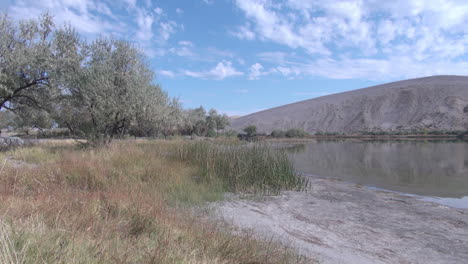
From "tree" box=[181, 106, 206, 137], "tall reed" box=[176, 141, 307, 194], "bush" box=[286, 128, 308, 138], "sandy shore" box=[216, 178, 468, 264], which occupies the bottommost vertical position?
"sandy shore" box=[216, 178, 468, 264]

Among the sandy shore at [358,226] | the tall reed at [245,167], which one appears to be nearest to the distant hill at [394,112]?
the tall reed at [245,167]

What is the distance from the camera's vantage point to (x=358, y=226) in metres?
6.50

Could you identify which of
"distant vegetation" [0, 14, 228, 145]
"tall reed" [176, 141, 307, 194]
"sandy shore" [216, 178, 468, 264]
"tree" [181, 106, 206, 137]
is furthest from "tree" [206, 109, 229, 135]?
"sandy shore" [216, 178, 468, 264]

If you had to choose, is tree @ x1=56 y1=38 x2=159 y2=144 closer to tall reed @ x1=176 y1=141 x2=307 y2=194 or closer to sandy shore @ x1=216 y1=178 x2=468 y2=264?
tall reed @ x1=176 y1=141 x2=307 y2=194

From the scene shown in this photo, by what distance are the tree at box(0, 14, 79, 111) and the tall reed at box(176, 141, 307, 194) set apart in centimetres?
809

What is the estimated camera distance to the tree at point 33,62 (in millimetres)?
13764

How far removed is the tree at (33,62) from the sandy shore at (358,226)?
474 inches

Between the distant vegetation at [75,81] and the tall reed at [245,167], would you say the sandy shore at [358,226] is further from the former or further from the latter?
the distant vegetation at [75,81]

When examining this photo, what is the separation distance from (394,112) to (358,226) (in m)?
84.2

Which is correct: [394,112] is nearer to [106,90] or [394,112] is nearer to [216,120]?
[216,120]

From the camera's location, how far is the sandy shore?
493cm

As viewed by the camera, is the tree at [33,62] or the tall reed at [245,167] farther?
the tree at [33,62]

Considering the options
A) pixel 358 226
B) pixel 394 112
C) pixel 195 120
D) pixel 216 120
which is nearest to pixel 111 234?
pixel 358 226

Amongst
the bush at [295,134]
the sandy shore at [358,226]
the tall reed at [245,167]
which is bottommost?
the sandy shore at [358,226]
